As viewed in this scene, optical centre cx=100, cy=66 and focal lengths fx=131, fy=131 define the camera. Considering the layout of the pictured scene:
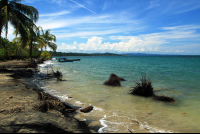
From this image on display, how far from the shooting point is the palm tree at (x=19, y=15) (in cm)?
1307

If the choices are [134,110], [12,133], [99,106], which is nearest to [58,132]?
[12,133]

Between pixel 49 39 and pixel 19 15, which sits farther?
pixel 49 39

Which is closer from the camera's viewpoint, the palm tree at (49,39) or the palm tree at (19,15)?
the palm tree at (19,15)

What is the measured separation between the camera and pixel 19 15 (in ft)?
45.5

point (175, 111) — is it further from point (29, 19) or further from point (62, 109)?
point (29, 19)

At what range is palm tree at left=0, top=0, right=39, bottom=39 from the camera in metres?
13.1

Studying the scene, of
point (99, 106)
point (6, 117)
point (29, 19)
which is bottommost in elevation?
point (99, 106)

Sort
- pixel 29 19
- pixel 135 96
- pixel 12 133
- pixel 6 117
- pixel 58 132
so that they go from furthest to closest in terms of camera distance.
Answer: pixel 29 19
pixel 135 96
pixel 6 117
pixel 58 132
pixel 12 133

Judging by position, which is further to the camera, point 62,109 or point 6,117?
point 62,109

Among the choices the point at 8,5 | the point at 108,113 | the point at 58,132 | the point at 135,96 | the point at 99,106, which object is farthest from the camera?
the point at 8,5

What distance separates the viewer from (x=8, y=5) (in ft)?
44.2

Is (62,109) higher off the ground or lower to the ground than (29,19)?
lower

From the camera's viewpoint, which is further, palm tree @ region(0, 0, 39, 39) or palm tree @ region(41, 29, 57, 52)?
palm tree @ region(41, 29, 57, 52)

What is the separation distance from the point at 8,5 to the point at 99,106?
47.5 ft
